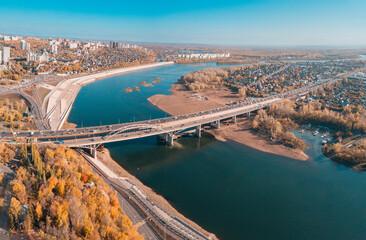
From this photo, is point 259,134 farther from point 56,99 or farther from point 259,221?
point 56,99

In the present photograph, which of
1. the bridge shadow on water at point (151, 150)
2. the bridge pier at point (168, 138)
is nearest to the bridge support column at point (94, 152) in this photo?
the bridge shadow on water at point (151, 150)

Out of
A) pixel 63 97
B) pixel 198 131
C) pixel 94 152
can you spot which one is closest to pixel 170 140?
pixel 198 131

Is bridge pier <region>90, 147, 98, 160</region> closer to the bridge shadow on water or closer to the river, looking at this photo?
the bridge shadow on water

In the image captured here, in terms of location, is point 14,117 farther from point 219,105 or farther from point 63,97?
point 219,105

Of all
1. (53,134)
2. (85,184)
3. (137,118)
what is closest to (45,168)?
(85,184)

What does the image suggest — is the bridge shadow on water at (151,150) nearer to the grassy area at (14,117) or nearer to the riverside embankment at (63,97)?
the riverside embankment at (63,97)

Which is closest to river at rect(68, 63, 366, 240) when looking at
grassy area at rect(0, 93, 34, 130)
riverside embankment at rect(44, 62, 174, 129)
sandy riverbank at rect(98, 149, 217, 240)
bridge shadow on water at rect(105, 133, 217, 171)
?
bridge shadow on water at rect(105, 133, 217, 171)
